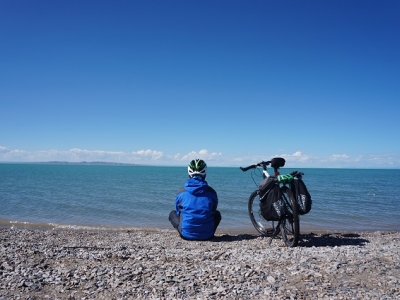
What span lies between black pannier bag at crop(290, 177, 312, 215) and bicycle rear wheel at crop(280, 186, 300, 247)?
0.19 m

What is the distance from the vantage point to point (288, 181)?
759 centimetres

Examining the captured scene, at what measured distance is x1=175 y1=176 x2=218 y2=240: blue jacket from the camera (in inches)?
329

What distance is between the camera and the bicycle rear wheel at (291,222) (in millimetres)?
7257

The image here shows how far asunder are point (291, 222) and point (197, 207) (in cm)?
251

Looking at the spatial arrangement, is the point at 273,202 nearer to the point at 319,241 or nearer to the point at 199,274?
the point at 319,241

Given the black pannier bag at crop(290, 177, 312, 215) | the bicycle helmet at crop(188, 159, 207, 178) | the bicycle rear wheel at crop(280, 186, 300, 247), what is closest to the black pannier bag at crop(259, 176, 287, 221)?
the bicycle rear wheel at crop(280, 186, 300, 247)

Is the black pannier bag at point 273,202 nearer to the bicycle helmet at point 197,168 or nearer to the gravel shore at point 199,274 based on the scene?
the gravel shore at point 199,274

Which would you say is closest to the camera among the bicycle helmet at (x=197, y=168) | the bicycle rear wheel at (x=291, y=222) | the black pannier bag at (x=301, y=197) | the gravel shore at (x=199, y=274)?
the gravel shore at (x=199, y=274)

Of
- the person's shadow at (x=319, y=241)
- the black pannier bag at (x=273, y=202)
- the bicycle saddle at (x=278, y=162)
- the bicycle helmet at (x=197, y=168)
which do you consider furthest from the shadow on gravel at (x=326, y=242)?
the bicycle helmet at (x=197, y=168)

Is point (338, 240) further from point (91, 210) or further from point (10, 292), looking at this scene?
point (91, 210)

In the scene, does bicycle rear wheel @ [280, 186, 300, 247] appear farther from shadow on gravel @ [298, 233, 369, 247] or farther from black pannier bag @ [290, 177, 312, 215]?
shadow on gravel @ [298, 233, 369, 247]

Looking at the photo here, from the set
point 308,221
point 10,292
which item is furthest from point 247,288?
point 308,221

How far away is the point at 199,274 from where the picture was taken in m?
4.90

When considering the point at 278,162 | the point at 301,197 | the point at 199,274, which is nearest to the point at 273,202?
the point at 301,197
